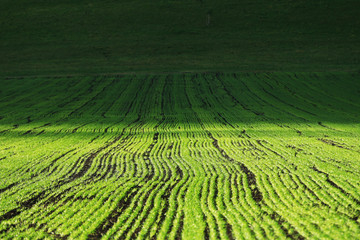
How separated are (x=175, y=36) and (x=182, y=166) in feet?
218

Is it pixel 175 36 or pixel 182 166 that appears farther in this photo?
pixel 175 36

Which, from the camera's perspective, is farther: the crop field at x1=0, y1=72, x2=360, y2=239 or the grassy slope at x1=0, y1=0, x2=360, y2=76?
the grassy slope at x1=0, y1=0, x2=360, y2=76

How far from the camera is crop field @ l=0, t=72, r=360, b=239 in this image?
13.3 m

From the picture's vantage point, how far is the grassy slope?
68188mm

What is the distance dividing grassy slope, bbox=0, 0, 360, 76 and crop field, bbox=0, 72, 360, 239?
1982 cm

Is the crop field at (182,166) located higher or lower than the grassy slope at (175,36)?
lower

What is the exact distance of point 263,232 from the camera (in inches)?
482

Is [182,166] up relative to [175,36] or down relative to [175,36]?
down

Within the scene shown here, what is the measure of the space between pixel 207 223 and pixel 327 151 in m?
13.8

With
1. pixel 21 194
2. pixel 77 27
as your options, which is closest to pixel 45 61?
pixel 77 27

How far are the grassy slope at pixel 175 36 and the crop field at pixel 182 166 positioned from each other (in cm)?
1982

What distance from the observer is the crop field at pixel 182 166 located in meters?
13.3

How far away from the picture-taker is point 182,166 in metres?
21.4

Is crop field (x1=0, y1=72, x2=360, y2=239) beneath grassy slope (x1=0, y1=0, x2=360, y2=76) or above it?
beneath
